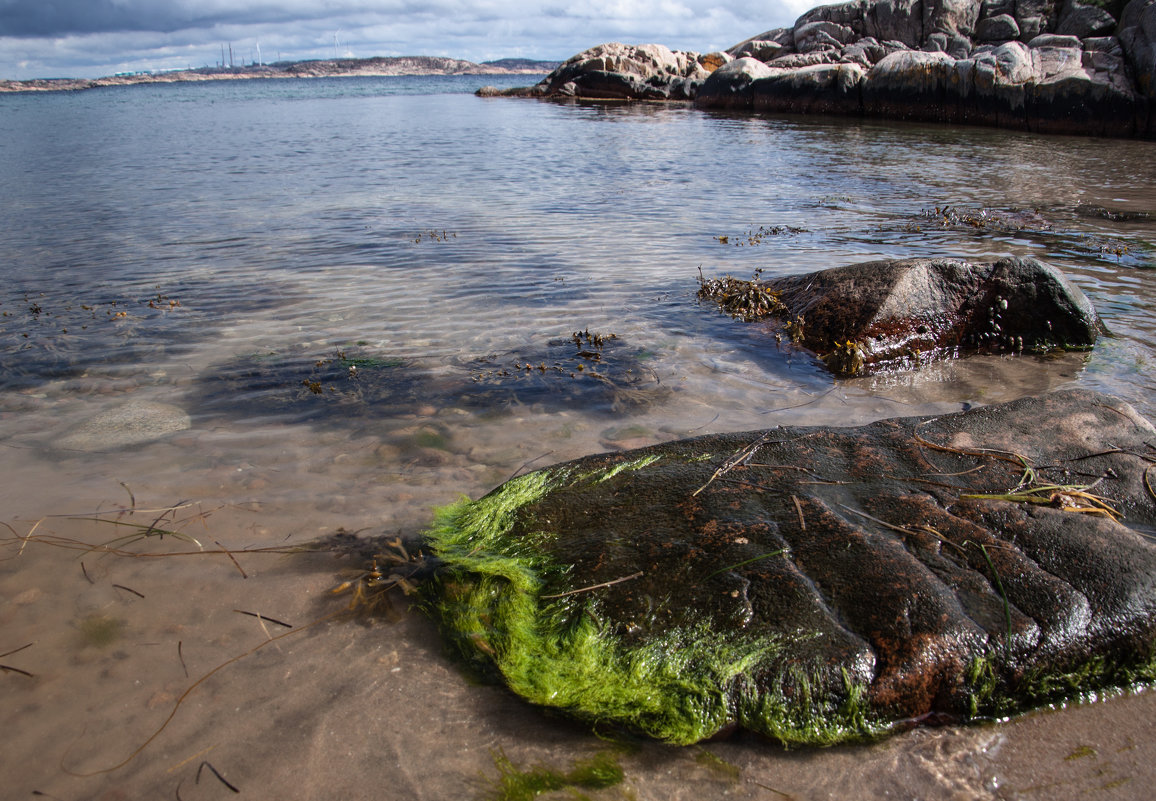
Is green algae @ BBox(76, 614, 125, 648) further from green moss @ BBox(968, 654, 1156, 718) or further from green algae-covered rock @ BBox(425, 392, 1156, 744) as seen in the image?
green moss @ BBox(968, 654, 1156, 718)

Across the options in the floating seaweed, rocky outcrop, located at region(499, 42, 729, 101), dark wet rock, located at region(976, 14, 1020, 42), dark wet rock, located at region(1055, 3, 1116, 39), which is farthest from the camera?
rocky outcrop, located at region(499, 42, 729, 101)

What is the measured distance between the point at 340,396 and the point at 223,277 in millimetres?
4790

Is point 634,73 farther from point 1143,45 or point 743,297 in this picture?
point 743,297

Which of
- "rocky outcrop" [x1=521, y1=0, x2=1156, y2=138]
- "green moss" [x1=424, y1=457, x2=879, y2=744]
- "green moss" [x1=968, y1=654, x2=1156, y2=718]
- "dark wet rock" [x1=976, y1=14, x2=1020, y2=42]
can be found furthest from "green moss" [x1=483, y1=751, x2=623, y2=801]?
"dark wet rock" [x1=976, y1=14, x2=1020, y2=42]

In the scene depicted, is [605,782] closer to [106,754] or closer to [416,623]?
[416,623]

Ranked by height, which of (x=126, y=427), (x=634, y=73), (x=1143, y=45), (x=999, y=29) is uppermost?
(x=634, y=73)

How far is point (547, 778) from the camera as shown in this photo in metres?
2.44

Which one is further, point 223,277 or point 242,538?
point 223,277

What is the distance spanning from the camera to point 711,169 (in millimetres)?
19062

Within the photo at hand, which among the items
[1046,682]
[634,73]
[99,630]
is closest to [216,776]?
[99,630]

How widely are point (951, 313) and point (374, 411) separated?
5.25 metres

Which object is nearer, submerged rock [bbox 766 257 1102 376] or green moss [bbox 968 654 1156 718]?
green moss [bbox 968 654 1156 718]

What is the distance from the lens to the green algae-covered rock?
8.38 feet

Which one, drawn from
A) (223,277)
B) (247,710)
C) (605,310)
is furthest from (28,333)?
(247,710)
